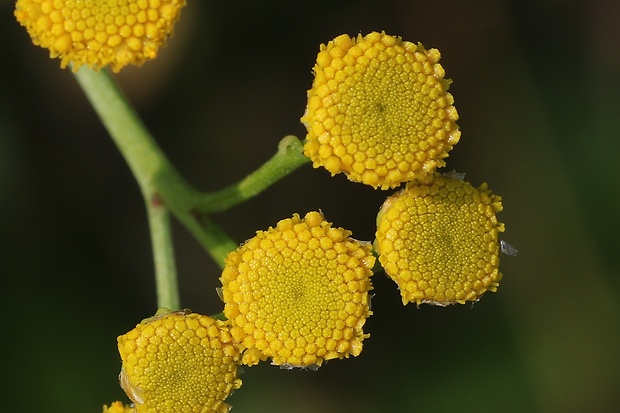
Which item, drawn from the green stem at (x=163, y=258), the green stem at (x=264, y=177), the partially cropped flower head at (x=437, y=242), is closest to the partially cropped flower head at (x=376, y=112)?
the partially cropped flower head at (x=437, y=242)

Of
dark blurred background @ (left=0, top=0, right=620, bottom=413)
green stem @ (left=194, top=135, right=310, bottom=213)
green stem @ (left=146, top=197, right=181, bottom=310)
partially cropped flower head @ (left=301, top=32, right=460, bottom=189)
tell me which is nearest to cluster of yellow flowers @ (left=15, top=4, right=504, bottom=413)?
partially cropped flower head @ (left=301, top=32, right=460, bottom=189)

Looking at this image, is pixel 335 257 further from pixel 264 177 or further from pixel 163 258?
pixel 163 258

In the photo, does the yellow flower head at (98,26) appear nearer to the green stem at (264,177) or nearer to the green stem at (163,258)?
the green stem at (264,177)

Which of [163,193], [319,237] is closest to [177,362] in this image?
[319,237]

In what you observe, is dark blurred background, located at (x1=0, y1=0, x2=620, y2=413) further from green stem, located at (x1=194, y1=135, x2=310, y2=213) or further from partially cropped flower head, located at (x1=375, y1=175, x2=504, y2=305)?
partially cropped flower head, located at (x1=375, y1=175, x2=504, y2=305)

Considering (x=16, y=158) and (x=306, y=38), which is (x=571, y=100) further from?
(x=16, y=158)

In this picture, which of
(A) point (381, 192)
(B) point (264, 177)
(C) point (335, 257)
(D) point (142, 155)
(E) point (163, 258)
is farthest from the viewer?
(A) point (381, 192)
